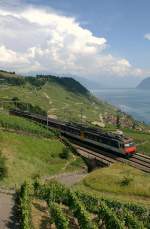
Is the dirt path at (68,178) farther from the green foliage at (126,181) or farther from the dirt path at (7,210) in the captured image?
the dirt path at (7,210)

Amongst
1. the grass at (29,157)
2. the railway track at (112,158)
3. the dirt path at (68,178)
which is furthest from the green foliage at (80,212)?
the railway track at (112,158)

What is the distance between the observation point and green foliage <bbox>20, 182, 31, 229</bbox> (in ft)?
115

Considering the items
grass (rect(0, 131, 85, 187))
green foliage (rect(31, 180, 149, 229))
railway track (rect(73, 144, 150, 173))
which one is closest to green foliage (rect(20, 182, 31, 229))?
green foliage (rect(31, 180, 149, 229))

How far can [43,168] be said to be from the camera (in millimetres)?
69750

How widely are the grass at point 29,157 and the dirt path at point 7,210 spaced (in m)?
11.5

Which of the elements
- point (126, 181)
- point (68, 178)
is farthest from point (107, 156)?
point (126, 181)

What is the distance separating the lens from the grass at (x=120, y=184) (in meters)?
52.1

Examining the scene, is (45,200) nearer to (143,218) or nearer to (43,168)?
(143,218)

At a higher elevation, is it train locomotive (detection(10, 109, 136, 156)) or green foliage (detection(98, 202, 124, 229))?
train locomotive (detection(10, 109, 136, 156))

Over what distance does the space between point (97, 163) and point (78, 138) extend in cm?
1581

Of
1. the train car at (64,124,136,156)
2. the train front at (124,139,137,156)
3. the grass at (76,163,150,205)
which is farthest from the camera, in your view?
the train car at (64,124,136,156)

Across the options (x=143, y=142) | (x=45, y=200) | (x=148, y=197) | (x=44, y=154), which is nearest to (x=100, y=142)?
(x=44, y=154)

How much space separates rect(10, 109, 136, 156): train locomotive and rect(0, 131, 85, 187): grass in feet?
19.0

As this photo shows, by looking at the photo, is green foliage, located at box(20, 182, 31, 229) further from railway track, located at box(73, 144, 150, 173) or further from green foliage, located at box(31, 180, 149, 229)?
railway track, located at box(73, 144, 150, 173)
